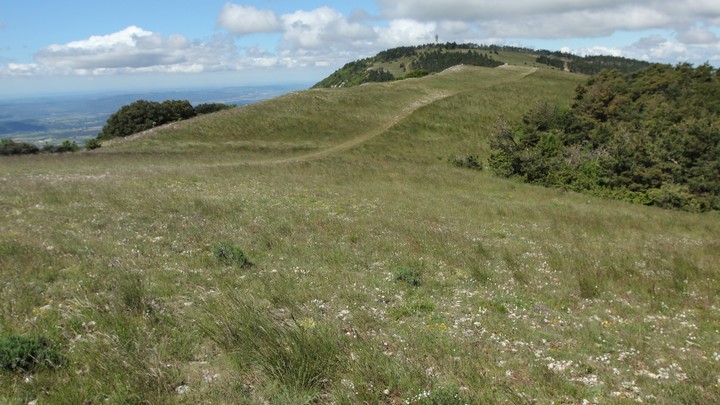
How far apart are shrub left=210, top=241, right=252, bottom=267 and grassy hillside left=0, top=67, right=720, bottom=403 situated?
0.06 m

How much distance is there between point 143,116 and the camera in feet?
236

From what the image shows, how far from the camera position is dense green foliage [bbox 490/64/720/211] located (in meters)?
36.8

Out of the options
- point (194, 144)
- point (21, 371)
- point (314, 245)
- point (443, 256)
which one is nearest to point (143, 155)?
point (194, 144)

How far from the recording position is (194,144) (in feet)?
151

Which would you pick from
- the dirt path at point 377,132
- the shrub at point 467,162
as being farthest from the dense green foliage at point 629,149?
the dirt path at point 377,132

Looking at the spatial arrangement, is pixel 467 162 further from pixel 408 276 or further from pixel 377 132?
pixel 408 276

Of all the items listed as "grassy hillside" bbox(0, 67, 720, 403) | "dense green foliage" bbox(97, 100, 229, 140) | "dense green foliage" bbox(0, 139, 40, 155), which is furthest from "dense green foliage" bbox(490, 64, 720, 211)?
"dense green foliage" bbox(97, 100, 229, 140)

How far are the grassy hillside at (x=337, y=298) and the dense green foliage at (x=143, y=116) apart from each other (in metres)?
50.6

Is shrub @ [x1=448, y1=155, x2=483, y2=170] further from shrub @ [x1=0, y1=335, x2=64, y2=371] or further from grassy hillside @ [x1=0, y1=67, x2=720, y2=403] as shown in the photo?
shrub @ [x1=0, y1=335, x2=64, y2=371]

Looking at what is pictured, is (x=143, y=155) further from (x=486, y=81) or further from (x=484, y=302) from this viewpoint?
(x=486, y=81)

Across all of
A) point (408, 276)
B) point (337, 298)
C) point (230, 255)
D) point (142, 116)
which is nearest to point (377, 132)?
point (142, 116)

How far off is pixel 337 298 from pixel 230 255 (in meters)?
3.62

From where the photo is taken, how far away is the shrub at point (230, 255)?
10547mm

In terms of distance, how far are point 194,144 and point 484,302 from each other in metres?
43.7
